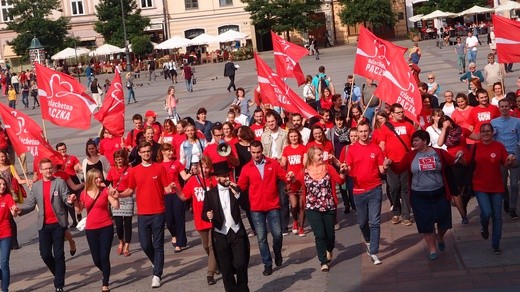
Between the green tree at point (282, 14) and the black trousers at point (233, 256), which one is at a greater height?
the green tree at point (282, 14)

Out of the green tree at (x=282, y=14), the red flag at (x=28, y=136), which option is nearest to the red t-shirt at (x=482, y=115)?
A: the red flag at (x=28, y=136)

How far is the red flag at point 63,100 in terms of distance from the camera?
14.2 m

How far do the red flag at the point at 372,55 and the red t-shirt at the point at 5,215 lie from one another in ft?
19.9

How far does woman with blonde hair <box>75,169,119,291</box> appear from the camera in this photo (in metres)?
10.5

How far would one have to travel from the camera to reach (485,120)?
13.3 m

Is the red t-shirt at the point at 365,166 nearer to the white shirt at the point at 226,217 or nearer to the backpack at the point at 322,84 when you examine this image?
the white shirt at the point at 226,217

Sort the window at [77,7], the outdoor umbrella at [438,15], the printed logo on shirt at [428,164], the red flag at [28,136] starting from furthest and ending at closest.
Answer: the window at [77,7] < the outdoor umbrella at [438,15] < the red flag at [28,136] < the printed logo on shirt at [428,164]

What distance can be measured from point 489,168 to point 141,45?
5233cm

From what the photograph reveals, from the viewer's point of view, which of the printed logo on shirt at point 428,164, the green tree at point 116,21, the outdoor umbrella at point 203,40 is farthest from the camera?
the green tree at point 116,21

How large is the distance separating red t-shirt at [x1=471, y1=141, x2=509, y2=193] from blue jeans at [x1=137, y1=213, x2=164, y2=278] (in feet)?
12.1

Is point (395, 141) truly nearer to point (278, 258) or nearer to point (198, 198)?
point (278, 258)

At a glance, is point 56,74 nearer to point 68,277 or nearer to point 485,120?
point 68,277

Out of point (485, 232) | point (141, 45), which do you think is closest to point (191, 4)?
point (141, 45)

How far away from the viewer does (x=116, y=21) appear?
6588cm
